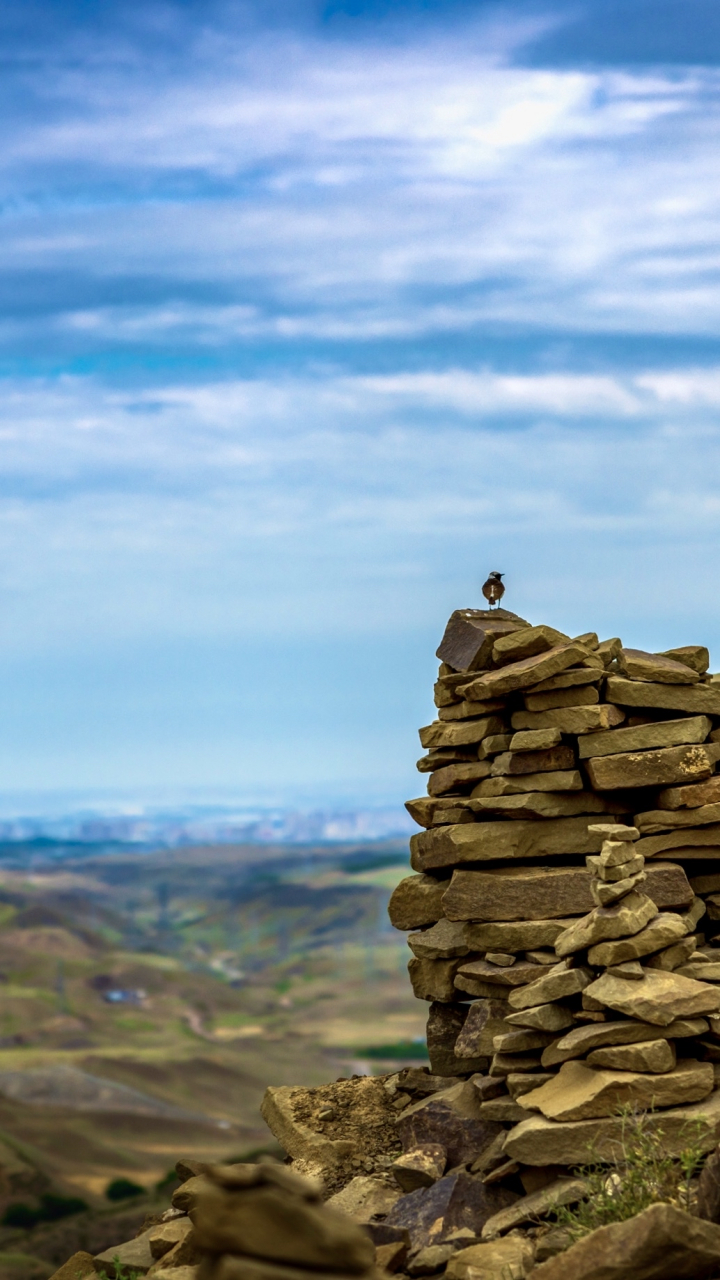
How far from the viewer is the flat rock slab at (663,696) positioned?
1434cm

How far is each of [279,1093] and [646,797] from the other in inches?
214

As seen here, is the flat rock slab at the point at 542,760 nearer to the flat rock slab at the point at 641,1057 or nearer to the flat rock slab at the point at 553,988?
the flat rock slab at the point at 553,988

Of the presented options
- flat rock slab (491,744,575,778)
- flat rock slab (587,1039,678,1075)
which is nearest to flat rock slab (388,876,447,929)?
flat rock slab (491,744,575,778)

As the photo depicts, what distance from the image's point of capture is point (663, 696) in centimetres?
1441

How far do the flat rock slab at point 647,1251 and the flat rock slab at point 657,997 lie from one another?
236cm

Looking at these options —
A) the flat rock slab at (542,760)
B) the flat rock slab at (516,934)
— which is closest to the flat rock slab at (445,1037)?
the flat rock slab at (516,934)

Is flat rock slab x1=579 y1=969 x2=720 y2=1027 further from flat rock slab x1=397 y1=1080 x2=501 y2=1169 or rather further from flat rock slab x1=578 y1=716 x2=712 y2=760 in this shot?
flat rock slab x1=578 y1=716 x2=712 y2=760

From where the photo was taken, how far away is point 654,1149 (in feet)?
36.7

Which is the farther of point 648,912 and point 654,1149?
point 648,912

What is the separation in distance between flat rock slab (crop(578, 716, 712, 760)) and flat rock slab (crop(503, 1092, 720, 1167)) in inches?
149

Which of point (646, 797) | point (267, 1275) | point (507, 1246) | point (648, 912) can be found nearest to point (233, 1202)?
point (267, 1275)

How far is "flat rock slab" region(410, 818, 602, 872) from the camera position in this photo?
14352 millimetres

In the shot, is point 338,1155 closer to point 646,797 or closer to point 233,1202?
point 646,797

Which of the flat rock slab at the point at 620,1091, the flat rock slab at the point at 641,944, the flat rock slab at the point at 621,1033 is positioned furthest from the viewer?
the flat rock slab at the point at 641,944
